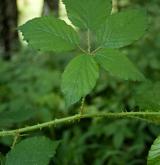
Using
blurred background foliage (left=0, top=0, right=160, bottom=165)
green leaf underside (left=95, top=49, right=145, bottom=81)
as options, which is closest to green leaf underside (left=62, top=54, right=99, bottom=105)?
green leaf underside (left=95, top=49, right=145, bottom=81)

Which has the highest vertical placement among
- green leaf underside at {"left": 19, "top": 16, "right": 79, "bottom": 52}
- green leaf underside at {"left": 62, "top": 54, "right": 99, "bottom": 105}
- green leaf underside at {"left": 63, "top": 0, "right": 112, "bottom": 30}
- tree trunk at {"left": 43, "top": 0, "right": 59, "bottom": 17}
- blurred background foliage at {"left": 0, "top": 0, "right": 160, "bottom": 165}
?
green leaf underside at {"left": 63, "top": 0, "right": 112, "bottom": 30}

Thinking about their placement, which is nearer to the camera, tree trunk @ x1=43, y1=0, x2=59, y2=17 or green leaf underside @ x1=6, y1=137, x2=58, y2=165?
green leaf underside @ x1=6, y1=137, x2=58, y2=165

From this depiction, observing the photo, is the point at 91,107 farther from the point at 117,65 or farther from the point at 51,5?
the point at 51,5

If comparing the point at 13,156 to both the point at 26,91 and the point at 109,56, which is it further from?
the point at 26,91

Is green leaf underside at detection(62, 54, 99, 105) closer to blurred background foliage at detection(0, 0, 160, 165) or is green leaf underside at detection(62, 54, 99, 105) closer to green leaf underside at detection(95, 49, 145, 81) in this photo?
green leaf underside at detection(95, 49, 145, 81)

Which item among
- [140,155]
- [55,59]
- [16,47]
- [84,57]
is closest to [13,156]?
[84,57]

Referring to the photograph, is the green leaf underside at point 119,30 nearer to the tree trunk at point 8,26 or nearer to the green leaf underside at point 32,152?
the green leaf underside at point 32,152

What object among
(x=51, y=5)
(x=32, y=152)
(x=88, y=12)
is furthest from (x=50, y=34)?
(x=51, y=5)
